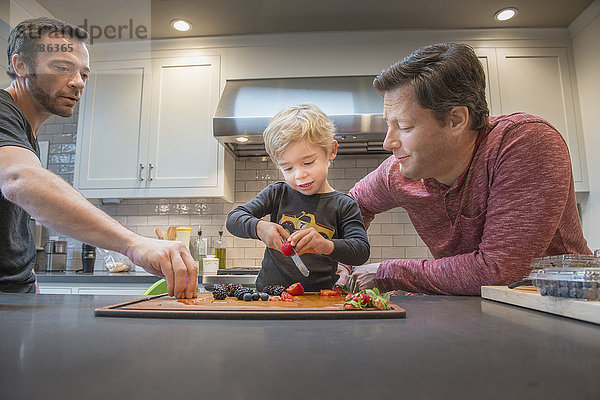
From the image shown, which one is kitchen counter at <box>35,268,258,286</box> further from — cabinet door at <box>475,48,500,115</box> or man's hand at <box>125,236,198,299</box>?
cabinet door at <box>475,48,500,115</box>

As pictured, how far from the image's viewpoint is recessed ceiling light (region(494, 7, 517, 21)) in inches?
102

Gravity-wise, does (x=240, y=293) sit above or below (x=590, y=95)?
below

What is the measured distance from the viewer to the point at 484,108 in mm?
1146

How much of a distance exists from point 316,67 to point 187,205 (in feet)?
4.73

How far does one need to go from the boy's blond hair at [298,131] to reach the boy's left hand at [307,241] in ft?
1.22

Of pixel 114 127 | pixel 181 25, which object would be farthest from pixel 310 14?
pixel 114 127

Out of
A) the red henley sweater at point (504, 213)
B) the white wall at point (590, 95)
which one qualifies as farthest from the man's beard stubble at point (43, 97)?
the white wall at point (590, 95)

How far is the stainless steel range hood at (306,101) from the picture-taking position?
8.27 feet

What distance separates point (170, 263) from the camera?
812 mm

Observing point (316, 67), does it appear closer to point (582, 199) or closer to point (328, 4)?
point (328, 4)

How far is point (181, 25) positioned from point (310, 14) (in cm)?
91

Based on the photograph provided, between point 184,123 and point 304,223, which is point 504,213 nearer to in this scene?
point 304,223

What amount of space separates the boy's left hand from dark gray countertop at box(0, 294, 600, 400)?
1.40ft

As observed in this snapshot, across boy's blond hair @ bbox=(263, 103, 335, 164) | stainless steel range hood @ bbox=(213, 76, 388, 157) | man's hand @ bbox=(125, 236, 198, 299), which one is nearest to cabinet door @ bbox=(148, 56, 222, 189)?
stainless steel range hood @ bbox=(213, 76, 388, 157)
